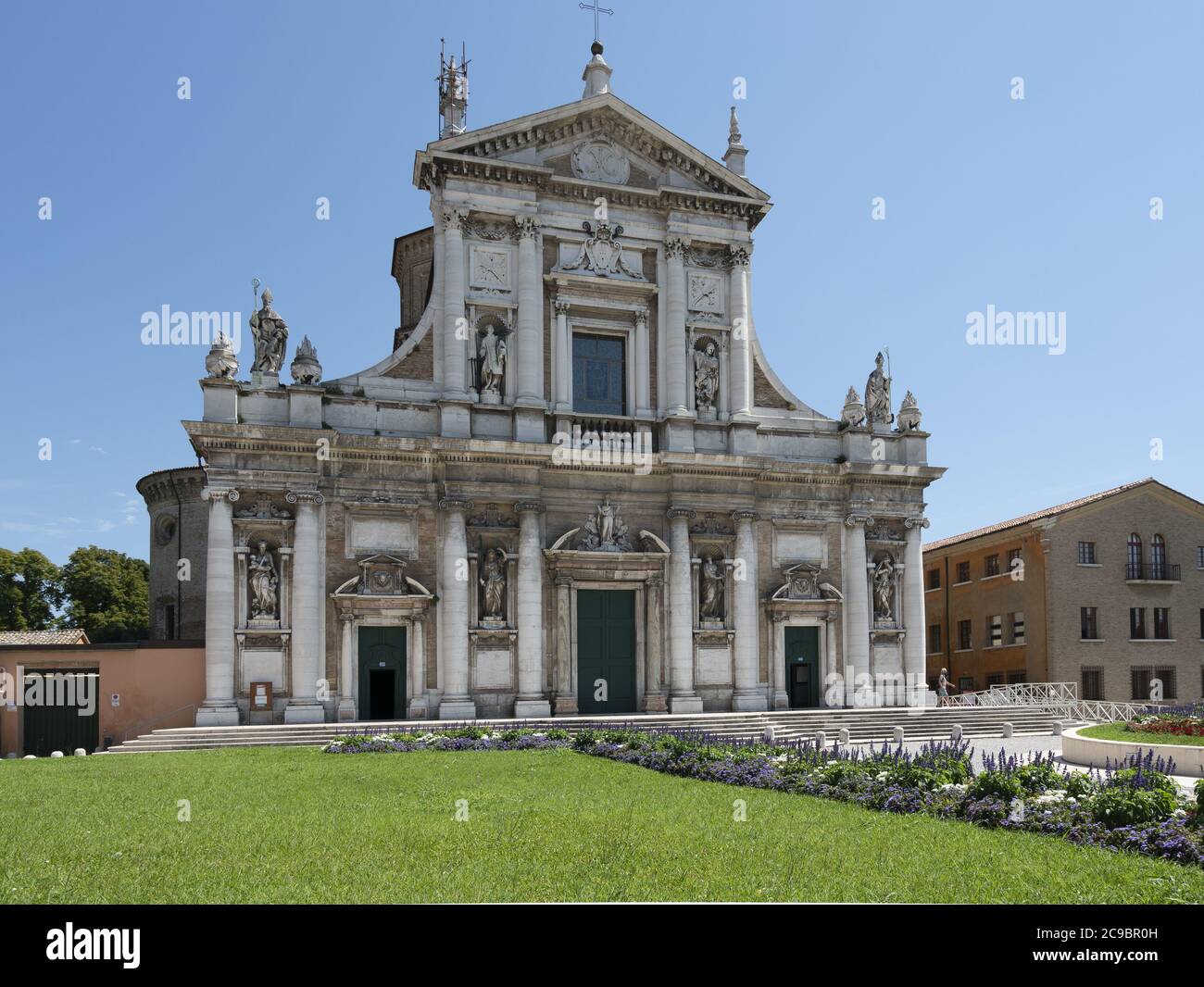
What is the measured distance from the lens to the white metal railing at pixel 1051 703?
1470 inches

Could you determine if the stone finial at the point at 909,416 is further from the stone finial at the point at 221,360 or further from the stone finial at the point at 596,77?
the stone finial at the point at 221,360

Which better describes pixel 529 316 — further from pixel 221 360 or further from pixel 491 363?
pixel 221 360

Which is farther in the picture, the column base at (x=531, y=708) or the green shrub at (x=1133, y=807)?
the column base at (x=531, y=708)

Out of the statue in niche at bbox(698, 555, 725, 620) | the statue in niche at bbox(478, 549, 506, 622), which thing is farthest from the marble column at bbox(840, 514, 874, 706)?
the statue in niche at bbox(478, 549, 506, 622)

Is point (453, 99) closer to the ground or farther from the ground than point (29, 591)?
farther from the ground

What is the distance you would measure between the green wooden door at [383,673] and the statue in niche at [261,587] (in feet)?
9.19

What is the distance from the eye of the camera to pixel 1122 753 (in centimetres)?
2183

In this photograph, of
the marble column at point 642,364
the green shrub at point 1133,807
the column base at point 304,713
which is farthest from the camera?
the marble column at point 642,364

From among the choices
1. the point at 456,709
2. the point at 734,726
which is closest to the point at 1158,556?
the point at 734,726

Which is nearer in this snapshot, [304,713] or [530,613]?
[304,713]

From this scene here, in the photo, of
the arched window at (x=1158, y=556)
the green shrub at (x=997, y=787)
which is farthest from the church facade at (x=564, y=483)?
the green shrub at (x=997, y=787)

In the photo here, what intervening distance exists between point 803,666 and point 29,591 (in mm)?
48628
